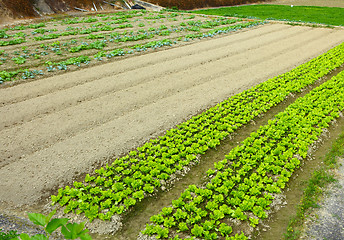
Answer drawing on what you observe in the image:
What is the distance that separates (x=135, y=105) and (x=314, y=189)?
270 inches

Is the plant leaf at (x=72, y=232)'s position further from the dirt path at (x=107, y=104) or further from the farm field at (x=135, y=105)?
the dirt path at (x=107, y=104)

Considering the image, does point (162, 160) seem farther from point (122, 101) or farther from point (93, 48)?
point (93, 48)

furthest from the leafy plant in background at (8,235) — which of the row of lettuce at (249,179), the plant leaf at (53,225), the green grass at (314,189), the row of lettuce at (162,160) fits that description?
the green grass at (314,189)

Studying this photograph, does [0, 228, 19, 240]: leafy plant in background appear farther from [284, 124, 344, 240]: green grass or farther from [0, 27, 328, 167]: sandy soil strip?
[284, 124, 344, 240]: green grass

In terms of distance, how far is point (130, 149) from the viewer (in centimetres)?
805

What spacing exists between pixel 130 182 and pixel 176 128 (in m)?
3.04

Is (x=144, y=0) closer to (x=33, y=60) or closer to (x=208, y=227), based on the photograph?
(x=33, y=60)

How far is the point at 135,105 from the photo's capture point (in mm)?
10461

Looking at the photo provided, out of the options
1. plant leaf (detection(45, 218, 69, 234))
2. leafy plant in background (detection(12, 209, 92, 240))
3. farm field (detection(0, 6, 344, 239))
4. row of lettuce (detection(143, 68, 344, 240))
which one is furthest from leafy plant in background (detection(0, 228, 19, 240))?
plant leaf (detection(45, 218, 69, 234))

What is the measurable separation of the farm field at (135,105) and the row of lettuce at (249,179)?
0.05m

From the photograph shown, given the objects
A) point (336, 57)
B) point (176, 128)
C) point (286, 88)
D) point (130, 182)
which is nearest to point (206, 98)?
point (176, 128)

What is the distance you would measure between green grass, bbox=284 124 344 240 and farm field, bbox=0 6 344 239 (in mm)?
642

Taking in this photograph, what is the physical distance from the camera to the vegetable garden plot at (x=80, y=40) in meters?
14.2

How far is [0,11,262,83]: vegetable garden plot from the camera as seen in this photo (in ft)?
46.6
